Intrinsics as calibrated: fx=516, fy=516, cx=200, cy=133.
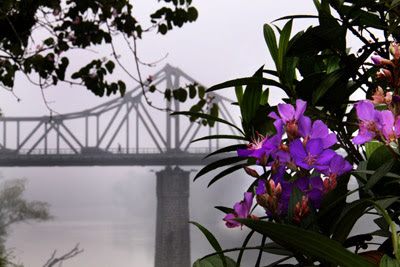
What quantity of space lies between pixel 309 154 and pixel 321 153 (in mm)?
14

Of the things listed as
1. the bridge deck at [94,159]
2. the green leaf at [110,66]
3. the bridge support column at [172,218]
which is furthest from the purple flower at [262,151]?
the bridge support column at [172,218]

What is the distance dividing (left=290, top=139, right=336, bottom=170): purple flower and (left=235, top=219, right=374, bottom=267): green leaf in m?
0.10

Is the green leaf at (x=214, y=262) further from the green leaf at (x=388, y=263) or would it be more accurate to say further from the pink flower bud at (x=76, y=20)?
the pink flower bud at (x=76, y=20)

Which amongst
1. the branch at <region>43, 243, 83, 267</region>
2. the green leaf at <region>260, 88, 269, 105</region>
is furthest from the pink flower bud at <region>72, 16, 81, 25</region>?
the green leaf at <region>260, 88, 269, 105</region>

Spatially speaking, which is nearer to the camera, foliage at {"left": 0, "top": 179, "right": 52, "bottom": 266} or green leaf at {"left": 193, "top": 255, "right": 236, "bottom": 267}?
green leaf at {"left": 193, "top": 255, "right": 236, "bottom": 267}

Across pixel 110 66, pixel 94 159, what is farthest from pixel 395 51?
pixel 94 159

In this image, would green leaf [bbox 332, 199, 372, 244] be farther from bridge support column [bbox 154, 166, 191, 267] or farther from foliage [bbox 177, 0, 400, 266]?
bridge support column [bbox 154, 166, 191, 267]

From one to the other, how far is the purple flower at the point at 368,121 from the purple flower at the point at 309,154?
0.11 ft

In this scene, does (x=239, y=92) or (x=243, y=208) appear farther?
(x=239, y=92)

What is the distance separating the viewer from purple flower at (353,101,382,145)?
47cm

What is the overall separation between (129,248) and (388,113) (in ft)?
130

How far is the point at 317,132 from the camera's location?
0.50 metres

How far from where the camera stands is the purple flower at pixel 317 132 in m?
0.50

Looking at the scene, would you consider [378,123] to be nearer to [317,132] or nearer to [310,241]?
[317,132]
